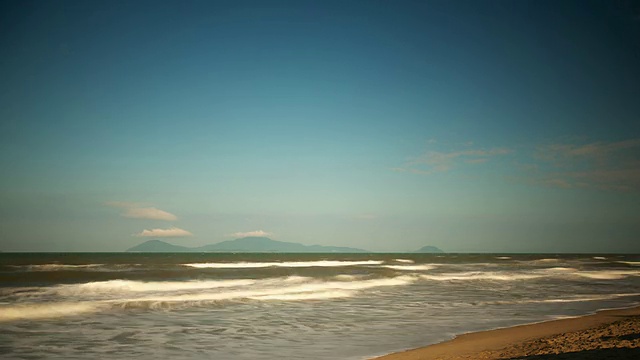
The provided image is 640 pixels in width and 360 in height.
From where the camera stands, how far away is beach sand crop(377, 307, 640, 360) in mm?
8727

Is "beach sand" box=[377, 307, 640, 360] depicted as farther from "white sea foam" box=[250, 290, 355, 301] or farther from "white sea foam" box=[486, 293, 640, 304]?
"white sea foam" box=[250, 290, 355, 301]

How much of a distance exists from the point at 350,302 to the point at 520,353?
38.4 feet

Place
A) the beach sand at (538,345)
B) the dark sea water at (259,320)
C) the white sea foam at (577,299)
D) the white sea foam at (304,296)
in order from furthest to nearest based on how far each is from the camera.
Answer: the white sea foam at (304,296)
the white sea foam at (577,299)
the dark sea water at (259,320)
the beach sand at (538,345)

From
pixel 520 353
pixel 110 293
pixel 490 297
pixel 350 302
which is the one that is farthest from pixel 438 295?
pixel 110 293

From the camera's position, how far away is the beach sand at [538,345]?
8727 millimetres

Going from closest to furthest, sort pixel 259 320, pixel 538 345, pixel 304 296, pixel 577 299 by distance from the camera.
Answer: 1. pixel 538 345
2. pixel 259 320
3. pixel 577 299
4. pixel 304 296

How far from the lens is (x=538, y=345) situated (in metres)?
10.1

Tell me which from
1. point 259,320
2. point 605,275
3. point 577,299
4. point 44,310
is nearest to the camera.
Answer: point 259,320

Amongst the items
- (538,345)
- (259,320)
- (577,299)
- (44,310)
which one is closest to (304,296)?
(259,320)

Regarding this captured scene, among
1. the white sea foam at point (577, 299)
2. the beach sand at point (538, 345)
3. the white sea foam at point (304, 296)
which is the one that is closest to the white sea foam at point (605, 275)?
the white sea foam at point (577, 299)

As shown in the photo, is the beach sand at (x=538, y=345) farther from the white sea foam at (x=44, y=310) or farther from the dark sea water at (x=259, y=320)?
the white sea foam at (x=44, y=310)

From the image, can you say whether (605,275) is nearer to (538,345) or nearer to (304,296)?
(304,296)

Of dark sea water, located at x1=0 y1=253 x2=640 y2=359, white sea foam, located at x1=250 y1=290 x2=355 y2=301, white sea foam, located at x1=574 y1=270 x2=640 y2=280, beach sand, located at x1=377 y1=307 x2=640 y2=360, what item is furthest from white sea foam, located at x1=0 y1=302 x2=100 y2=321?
white sea foam, located at x1=574 y1=270 x2=640 y2=280

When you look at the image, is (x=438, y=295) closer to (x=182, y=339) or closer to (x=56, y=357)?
(x=182, y=339)
